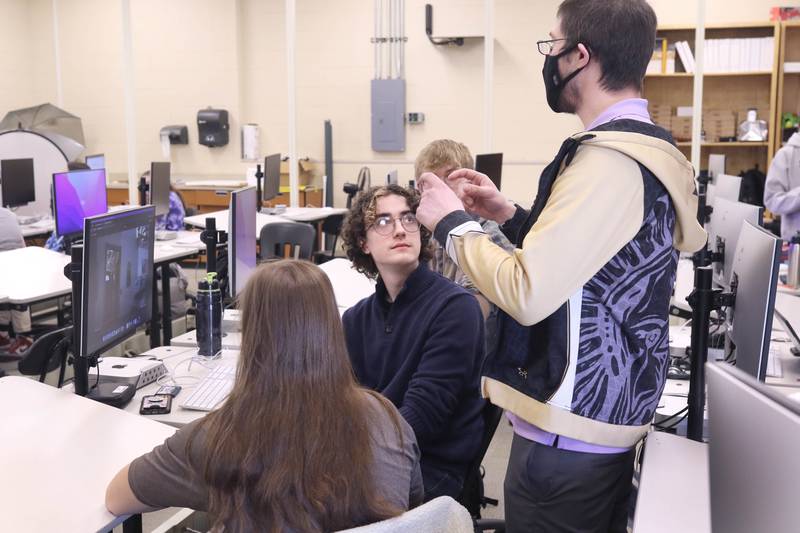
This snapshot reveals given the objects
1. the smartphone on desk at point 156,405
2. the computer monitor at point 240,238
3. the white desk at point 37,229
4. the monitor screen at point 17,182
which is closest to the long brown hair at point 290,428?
the smartphone on desk at point 156,405

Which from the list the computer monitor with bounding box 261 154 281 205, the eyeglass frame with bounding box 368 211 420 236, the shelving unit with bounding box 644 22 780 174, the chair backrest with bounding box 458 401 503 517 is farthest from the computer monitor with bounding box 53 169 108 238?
the shelving unit with bounding box 644 22 780 174

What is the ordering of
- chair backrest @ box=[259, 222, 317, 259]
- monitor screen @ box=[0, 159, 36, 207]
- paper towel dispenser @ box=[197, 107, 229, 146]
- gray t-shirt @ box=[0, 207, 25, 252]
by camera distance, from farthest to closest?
1. paper towel dispenser @ box=[197, 107, 229, 146]
2. monitor screen @ box=[0, 159, 36, 207]
3. gray t-shirt @ box=[0, 207, 25, 252]
4. chair backrest @ box=[259, 222, 317, 259]

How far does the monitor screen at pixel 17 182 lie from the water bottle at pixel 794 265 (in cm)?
569

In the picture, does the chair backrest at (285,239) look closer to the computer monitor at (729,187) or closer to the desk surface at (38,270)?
the desk surface at (38,270)

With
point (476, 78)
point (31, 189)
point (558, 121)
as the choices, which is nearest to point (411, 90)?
point (476, 78)

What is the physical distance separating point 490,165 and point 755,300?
4311 millimetres

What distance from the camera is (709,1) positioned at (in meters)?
7.68

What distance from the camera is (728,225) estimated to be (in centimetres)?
303

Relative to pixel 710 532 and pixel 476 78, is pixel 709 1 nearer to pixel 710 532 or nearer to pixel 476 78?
pixel 476 78

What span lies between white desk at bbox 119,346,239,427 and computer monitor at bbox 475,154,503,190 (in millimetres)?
3331

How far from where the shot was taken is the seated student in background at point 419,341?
2.13 metres

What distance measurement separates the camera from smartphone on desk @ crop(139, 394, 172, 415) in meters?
2.27

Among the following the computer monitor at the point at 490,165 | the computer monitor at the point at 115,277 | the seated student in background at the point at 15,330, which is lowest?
the seated student in background at the point at 15,330

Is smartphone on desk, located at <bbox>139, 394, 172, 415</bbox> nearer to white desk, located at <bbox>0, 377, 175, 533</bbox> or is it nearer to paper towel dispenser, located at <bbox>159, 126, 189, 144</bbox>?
white desk, located at <bbox>0, 377, 175, 533</bbox>
